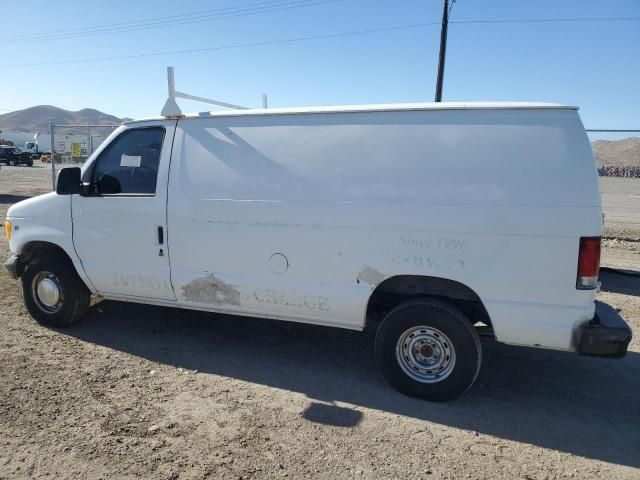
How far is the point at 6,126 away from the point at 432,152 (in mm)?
209721

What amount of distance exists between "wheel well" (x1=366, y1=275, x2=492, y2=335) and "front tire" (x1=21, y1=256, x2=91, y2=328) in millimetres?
3090

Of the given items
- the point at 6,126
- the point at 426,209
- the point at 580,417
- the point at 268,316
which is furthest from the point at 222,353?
the point at 6,126

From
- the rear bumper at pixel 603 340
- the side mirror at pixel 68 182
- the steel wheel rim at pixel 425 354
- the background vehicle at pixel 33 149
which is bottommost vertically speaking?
the steel wheel rim at pixel 425 354

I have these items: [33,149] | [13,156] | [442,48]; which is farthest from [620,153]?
[33,149]

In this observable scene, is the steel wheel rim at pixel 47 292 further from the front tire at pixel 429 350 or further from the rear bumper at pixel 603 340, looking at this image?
the rear bumper at pixel 603 340

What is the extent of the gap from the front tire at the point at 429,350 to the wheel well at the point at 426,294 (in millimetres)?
99

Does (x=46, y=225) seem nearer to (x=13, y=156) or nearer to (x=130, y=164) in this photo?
(x=130, y=164)

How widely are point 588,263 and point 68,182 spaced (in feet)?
14.8

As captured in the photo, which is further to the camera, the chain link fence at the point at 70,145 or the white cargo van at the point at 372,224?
the chain link fence at the point at 70,145

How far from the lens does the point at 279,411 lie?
3602 millimetres

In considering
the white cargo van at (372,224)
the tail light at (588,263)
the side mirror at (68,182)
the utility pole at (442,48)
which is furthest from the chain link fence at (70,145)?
the tail light at (588,263)

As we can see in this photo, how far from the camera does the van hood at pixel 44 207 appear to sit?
15.8 feet

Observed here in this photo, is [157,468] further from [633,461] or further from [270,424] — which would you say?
[633,461]

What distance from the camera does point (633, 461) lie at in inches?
122
